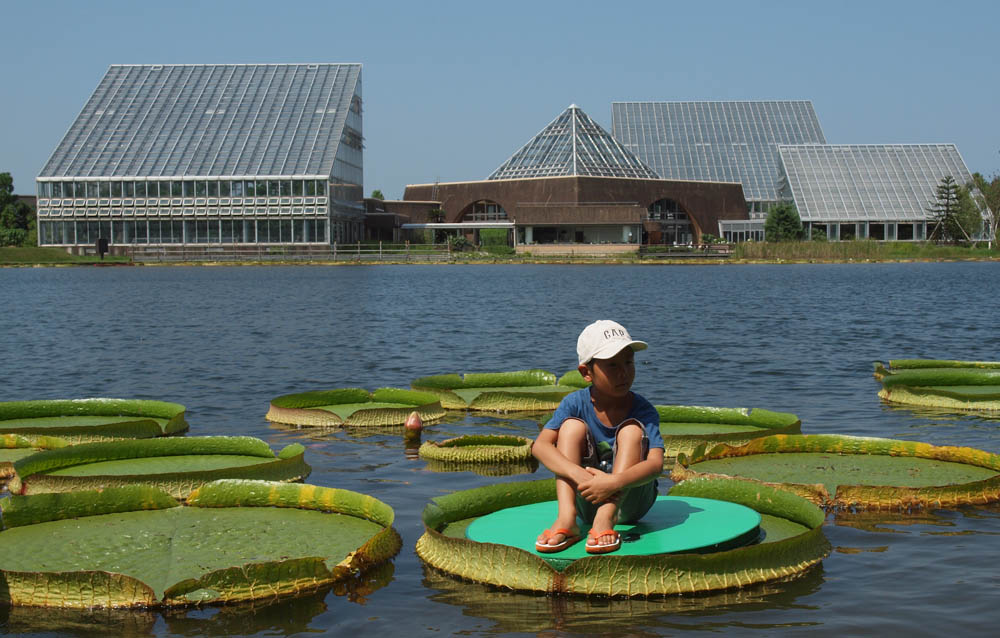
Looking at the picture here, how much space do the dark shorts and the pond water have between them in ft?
2.28

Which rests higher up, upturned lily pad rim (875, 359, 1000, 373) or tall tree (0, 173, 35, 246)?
tall tree (0, 173, 35, 246)

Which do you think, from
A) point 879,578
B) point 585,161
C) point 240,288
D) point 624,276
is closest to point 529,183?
point 585,161

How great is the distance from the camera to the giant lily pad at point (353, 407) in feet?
54.1

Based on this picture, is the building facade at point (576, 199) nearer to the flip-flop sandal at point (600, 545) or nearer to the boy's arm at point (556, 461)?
the boy's arm at point (556, 461)

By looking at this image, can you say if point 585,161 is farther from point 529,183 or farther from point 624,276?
point 624,276

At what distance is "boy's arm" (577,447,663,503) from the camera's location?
8242 mm

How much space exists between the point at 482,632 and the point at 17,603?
3406mm

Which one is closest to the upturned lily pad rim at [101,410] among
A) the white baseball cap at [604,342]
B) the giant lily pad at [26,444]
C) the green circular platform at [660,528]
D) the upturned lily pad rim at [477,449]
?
the giant lily pad at [26,444]

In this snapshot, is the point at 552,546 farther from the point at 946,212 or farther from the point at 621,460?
the point at 946,212

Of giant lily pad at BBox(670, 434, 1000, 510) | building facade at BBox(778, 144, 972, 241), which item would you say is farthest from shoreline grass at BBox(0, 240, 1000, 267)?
giant lily pad at BBox(670, 434, 1000, 510)

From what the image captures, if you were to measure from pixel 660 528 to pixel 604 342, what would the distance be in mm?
1592

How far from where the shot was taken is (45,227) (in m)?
106

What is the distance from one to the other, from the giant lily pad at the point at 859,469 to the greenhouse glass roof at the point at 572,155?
104 metres

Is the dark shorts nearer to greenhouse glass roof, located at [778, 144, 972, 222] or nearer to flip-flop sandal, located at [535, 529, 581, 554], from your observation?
flip-flop sandal, located at [535, 529, 581, 554]
